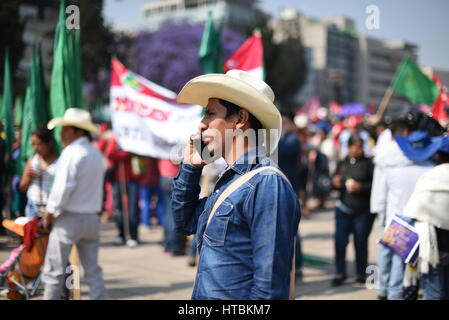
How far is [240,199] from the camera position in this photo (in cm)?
254

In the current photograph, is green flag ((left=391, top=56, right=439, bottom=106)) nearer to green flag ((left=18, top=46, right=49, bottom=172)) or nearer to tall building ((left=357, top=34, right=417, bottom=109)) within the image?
green flag ((left=18, top=46, right=49, bottom=172))

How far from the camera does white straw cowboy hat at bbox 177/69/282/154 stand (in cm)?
269

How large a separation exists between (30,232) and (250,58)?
448 cm

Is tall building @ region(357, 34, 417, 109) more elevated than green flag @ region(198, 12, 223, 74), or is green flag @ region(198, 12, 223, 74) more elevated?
tall building @ region(357, 34, 417, 109)

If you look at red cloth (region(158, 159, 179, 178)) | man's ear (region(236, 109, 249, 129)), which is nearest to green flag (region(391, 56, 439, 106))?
red cloth (region(158, 159, 179, 178))

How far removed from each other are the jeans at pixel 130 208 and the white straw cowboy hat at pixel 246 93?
6581 millimetres

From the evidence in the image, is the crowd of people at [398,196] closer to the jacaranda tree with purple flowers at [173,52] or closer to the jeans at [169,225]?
the jeans at [169,225]

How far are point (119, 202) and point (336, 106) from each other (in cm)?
2013

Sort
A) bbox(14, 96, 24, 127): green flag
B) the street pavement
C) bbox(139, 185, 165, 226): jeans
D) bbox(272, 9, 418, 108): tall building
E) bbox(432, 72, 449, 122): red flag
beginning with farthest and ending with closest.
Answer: bbox(272, 9, 418, 108): tall building → bbox(139, 185, 165, 226): jeans → bbox(14, 96, 24, 127): green flag → bbox(432, 72, 449, 122): red flag → the street pavement

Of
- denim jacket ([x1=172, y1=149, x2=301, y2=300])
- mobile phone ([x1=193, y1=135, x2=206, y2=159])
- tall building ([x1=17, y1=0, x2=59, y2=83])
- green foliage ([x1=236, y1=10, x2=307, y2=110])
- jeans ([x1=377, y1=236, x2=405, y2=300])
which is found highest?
green foliage ([x1=236, y1=10, x2=307, y2=110])

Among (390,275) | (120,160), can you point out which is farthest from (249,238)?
(120,160)

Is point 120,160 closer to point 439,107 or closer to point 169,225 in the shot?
point 169,225

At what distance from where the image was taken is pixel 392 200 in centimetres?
607

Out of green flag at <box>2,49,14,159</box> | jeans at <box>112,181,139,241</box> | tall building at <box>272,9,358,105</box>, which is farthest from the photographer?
tall building at <box>272,9,358,105</box>
